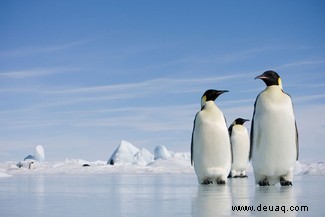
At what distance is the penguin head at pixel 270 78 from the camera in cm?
786

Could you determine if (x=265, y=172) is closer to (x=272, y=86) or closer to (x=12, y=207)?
(x=272, y=86)

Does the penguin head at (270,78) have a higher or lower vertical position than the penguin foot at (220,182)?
higher

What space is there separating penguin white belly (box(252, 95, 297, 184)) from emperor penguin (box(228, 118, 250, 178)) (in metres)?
4.76

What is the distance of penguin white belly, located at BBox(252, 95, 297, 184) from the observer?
25.2 ft

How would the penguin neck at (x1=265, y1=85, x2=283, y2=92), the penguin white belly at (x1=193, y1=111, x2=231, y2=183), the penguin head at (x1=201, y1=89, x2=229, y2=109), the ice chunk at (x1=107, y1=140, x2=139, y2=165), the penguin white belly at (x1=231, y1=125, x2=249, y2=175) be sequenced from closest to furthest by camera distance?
the penguin neck at (x1=265, y1=85, x2=283, y2=92)
the penguin white belly at (x1=193, y1=111, x2=231, y2=183)
the penguin head at (x1=201, y1=89, x2=229, y2=109)
the penguin white belly at (x1=231, y1=125, x2=249, y2=175)
the ice chunk at (x1=107, y1=140, x2=139, y2=165)

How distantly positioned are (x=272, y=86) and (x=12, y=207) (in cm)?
449

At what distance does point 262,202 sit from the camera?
491 centimetres

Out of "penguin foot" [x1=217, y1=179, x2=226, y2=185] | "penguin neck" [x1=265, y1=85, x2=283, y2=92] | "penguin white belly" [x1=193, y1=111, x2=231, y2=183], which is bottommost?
"penguin foot" [x1=217, y1=179, x2=226, y2=185]

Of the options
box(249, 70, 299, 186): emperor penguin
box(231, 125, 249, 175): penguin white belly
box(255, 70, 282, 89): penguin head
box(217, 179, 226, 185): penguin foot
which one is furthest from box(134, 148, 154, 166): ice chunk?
box(255, 70, 282, 89): penguin head

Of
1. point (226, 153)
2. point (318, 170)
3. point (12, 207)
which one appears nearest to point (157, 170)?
point (318, 170)

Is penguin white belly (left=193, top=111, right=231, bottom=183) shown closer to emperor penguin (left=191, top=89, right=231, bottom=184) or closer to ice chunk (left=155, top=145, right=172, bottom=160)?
emperor penguin (left=191, top=89, right=231, bottom=184)

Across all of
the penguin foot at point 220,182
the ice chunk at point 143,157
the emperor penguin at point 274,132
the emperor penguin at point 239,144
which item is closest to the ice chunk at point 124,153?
the ice chunk at point 143,157

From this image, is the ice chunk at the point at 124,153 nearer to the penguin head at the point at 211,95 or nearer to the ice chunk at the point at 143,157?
the ice chunk at the point at 143,157

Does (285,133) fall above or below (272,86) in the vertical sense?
below
